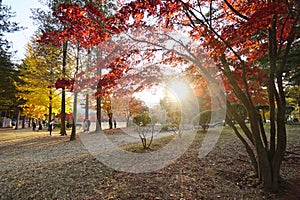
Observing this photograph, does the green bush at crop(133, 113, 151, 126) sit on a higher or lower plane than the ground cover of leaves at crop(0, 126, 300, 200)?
higher

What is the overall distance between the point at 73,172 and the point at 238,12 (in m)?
4.64

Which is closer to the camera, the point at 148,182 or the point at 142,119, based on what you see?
the point at 148,182

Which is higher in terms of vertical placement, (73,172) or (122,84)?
(122,84)

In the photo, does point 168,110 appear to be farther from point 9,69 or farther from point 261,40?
point 261,40

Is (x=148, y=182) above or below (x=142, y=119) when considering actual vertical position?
below

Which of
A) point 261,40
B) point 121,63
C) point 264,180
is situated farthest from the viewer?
point 261,40

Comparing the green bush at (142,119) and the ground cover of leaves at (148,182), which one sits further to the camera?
the green bush at (142,119)

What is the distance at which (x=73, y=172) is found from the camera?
449 centimetres

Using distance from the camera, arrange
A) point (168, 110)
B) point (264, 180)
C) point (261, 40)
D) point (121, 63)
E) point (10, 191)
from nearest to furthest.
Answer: point (264, 180), point (10, 191), point (121, 63), point (261, 40), point (168, 110)

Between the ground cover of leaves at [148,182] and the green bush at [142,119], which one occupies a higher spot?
the green bush at [142,119]

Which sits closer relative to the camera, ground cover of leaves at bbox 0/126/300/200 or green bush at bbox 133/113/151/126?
ground cover of leaves at bbox 0/126/300/200

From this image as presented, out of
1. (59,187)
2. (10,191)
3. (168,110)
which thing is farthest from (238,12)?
(168,110)

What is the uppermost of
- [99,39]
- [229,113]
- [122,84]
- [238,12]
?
[238,12]

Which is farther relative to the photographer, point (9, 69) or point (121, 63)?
point (9, 69)
